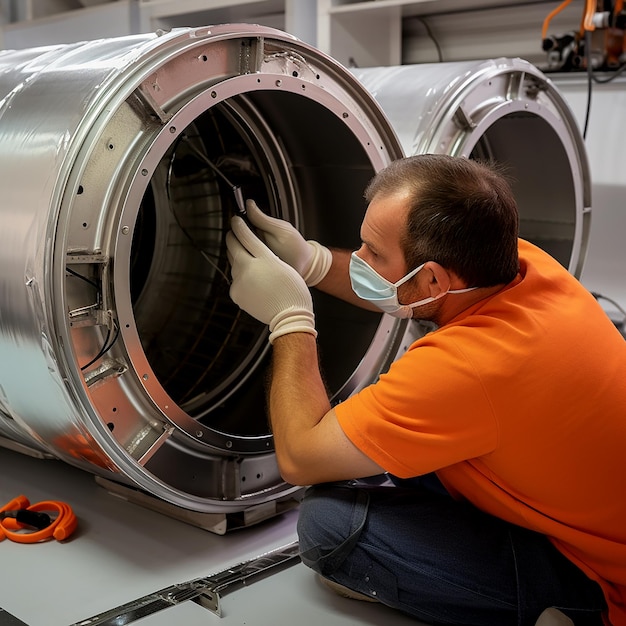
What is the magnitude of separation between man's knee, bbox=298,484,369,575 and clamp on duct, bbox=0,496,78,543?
442 mm

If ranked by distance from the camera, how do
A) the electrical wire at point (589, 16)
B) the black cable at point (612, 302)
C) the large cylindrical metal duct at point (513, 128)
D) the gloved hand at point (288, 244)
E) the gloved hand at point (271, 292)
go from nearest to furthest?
the gloved hand at point (271, 292) → the gloved hand at point (288, 244) → the large cylindrical metal duct at point (513, 128) → the electrical wire at point (589, 16) → the black cable at point (612, 302)

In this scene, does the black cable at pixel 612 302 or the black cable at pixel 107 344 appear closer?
the black cable at pixel 107 344

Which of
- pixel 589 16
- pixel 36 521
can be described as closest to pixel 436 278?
pixel 36 521

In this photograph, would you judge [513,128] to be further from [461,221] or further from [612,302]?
[461,221]

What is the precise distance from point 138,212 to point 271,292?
0.30 metres

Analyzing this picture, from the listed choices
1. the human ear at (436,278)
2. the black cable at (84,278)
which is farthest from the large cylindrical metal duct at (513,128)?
the black cable at (84,278)

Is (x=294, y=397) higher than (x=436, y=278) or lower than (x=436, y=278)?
lower

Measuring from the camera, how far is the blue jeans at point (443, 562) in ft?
4.12

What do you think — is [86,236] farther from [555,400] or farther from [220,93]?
[555,400]

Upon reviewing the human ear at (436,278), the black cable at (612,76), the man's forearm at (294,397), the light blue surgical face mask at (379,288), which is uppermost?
the black cable at (612,76)

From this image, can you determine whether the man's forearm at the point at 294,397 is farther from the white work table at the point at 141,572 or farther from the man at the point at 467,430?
the white work table at the point at 141,572

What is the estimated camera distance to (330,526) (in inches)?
52.0

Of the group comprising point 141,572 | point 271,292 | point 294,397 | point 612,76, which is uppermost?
point 612,76

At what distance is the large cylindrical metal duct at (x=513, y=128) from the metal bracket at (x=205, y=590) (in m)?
0.98
